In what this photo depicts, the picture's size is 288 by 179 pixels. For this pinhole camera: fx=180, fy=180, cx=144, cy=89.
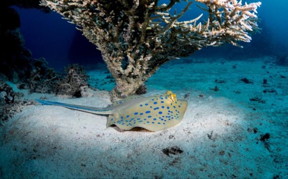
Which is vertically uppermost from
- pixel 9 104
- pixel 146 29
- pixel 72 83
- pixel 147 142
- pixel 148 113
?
pixel 146 29

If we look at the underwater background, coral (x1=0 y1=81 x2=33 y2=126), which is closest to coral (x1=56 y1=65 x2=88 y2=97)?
the underwater background

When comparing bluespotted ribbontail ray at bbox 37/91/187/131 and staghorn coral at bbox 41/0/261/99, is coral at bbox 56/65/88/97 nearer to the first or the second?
staghorn coral at bbox 41/0/261/99

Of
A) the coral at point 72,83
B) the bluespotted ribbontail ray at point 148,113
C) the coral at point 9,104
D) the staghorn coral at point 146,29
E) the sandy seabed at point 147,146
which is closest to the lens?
the sandy seabed at point 147,146

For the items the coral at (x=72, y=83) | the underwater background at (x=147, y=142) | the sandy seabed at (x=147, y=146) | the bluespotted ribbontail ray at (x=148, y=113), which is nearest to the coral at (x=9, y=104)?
the underwater background at (x=147, y=142)

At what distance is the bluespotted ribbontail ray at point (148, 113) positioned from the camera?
3.62 meters

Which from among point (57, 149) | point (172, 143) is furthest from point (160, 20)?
point (57, 149)

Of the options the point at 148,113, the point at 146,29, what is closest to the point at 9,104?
the point at 148,113

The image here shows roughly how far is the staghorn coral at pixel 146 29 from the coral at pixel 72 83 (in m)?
1.56

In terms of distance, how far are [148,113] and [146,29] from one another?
7.13 ft

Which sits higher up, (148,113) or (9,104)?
(148,113)

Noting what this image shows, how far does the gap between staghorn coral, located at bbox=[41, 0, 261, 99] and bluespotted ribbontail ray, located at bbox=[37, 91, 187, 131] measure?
148 cm

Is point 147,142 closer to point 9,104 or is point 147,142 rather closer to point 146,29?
point 146,29

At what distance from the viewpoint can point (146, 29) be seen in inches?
179

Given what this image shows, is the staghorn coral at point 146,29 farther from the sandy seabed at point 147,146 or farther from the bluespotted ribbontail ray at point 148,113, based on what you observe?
the sandy seabed at point 147,146
